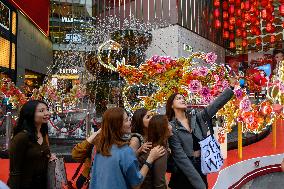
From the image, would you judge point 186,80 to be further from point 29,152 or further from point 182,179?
point 29,152

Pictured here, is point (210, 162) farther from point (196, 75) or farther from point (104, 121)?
point (196, 75)

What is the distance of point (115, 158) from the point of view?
235 cm

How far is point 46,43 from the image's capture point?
38.5 meters

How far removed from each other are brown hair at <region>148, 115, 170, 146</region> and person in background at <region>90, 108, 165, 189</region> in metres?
0.36

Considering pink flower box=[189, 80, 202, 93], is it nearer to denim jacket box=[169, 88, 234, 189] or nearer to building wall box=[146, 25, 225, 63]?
denim jacket box=[169, 88, 234, 189]

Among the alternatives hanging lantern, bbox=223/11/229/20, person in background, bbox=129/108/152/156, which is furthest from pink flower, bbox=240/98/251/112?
hanging lantern, bbox=223/11/229/20

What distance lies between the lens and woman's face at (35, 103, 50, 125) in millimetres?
2887

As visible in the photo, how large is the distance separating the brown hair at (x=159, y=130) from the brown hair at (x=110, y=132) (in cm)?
41

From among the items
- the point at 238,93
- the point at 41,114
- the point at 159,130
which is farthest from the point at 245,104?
the point at 41,114

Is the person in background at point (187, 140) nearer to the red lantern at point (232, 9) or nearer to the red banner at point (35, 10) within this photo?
the red banner at point (35, 10)

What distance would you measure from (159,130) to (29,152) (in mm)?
898

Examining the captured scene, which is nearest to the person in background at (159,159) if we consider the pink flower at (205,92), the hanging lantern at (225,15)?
the pink flower at (205,92)

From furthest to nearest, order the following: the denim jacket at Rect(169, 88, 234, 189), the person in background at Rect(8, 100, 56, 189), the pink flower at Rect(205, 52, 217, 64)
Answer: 1. the pink flower at Rect(205, 52, 217, 64)
2. the denim jacket at Rect(169, 88, 234, 189)
3. the person in background at Rect(8, 100, 56, 189)

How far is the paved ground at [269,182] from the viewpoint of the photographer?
614cm
